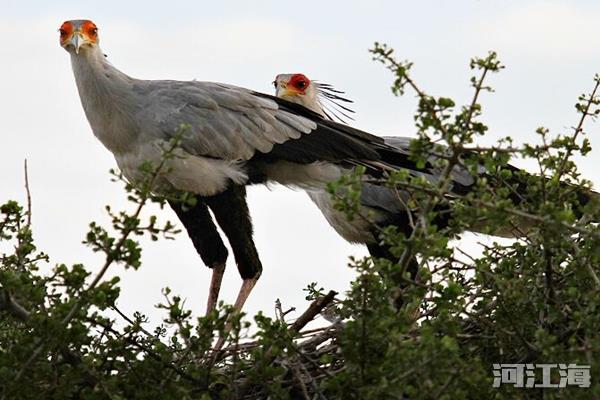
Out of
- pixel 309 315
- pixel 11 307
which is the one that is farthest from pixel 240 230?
pixel 11 307

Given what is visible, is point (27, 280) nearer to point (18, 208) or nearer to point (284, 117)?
point (18, 208)

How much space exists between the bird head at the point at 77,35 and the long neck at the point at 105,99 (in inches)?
1.3

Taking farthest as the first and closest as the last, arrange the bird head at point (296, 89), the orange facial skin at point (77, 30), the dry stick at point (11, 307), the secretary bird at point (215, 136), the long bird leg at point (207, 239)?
the bird head at point (296, 89) → the long bird leg at point (207, 239) → the orange facial skin at point (77, 30) → the secretary bird at point (215, 136) → the dry stick at point (11, 307)

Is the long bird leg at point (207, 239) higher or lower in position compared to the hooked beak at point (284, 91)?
lower

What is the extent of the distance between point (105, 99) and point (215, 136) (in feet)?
1.79

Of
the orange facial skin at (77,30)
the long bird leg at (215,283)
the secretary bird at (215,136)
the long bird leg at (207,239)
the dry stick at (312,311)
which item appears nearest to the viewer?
the dry stick at (312,311)

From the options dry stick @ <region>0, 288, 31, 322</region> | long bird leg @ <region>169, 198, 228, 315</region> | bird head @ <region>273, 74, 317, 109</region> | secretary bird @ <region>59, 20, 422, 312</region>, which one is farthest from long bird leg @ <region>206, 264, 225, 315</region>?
dry stick @ <region>0, 288, 31, 322</region>

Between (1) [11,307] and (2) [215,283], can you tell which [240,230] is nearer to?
(2) [215,283]

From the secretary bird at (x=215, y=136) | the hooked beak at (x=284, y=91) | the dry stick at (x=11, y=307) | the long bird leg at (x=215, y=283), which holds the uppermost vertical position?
the hooked beak at (x=284, y=91)

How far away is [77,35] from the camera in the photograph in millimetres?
5500

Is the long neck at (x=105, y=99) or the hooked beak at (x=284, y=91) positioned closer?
the long neck at (x=105, y=99)

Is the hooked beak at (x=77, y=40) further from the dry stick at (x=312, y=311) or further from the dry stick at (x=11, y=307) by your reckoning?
the dry stick at (x=11, y=307)

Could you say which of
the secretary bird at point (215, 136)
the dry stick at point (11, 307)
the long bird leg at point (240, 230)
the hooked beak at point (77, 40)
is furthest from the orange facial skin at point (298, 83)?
the dry stick at point (11, 307)

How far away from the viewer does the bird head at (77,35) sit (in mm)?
5488
